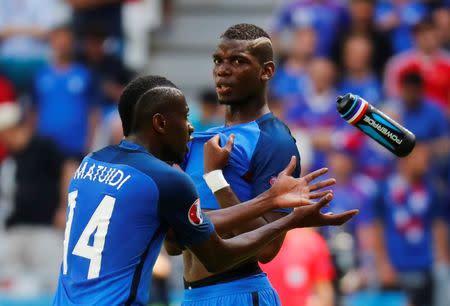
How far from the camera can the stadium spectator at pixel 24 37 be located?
1400 centimetres

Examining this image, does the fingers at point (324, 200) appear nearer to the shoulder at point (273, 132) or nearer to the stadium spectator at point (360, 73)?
the shoulder at point (273, 132)

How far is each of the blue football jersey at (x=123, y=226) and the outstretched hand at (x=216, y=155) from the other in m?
0.59

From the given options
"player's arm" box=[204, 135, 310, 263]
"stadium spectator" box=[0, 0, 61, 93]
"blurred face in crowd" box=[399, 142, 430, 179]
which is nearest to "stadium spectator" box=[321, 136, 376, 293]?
"blurred face in crowd" box=[399, 142, 430, 179]

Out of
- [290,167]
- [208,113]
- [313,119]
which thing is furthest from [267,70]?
[313,119]

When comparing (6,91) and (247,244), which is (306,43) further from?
(247,244)

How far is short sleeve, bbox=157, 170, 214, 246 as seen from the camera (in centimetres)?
481

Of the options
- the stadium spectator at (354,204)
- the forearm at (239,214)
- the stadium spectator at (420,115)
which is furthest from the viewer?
the stadium spectator at (420,115)

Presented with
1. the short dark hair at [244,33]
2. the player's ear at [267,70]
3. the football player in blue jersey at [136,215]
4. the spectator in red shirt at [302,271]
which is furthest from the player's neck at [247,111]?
the spectator in red shirt at [302,271]

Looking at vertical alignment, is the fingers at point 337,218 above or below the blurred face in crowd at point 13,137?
above

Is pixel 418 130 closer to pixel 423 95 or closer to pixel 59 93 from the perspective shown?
pixel 423 95

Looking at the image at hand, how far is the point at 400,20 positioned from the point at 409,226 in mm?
2767

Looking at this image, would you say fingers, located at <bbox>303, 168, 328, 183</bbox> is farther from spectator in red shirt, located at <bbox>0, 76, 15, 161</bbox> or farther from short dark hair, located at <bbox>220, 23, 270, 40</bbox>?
spectator in red shirt, located at <bbox>0, 76, 15, 161</bbox>

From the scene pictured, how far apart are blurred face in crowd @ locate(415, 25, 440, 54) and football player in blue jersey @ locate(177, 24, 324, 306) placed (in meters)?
6.21

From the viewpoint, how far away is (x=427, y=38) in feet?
38.1
